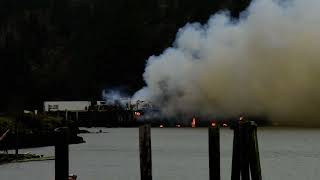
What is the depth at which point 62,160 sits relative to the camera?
33656 millimetres

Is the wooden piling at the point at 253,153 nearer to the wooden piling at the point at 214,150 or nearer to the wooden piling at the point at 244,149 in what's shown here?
the wooden piling at the point at 244,149

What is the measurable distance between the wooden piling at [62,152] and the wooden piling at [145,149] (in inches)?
151

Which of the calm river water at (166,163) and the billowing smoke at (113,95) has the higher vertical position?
the billowing smoke at (113,95)

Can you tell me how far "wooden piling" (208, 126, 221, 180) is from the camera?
37438mm

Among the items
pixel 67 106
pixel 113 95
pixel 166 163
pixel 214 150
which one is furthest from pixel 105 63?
pixel 214 150

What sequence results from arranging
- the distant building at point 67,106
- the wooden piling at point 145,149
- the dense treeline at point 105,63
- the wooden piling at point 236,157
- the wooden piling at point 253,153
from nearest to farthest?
the wooden piling at point 145,149 → the wooden piling at point 253,153 → the wooden piling at point 236,157 → the distant building at point 67,106 → the dense treeline at point 105,63

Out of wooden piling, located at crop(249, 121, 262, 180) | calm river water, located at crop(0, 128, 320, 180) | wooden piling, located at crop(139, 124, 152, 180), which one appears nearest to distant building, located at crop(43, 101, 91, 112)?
calm river water, located at crop(0, 128, 320, 180)

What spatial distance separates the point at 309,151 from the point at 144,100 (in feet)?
239

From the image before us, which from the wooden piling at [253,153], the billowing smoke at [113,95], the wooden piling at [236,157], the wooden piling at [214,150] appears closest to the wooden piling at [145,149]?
the wooden piling at [214,150]

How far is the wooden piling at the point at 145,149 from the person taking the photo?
3619cm

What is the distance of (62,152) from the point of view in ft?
109

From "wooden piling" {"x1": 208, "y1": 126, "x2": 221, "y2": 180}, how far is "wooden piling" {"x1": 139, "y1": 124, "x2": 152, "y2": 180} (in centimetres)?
268

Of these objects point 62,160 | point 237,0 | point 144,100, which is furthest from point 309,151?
point 237,0

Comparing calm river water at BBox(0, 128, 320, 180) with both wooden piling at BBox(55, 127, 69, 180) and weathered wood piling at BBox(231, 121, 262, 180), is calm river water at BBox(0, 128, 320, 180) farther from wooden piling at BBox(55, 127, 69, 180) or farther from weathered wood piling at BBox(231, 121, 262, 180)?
wooden piling at BBox(55, 127, 69, 180)
